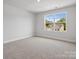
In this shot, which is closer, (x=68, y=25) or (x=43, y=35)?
(x=68, y=25)

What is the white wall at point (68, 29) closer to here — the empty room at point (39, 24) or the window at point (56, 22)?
the empty room at point (39, 24)

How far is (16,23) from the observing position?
5664 mm

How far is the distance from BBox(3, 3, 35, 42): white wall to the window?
160 centimetres

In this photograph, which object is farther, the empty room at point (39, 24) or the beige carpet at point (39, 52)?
the empty room at point (39, 24)

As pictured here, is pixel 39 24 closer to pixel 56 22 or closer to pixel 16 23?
pixel 56 22

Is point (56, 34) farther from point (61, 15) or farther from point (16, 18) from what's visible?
point (16, 18)

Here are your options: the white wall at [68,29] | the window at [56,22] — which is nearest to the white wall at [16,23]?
the white wall at [68,29]

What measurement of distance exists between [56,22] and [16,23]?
3.20m

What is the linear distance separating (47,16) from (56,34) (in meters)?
1.94

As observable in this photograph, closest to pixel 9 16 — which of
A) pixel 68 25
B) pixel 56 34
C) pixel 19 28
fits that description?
pixel 19 28

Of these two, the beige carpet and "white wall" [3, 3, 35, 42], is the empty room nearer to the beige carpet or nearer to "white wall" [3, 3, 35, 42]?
"white wall" [3, 3, 35, 42]

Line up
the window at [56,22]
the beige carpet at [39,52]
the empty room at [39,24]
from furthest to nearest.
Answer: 1. the window at [56,22]
2. the empty room at [39,24]
3. the beige carpet at [39,52]

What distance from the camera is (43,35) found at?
22.9 feet

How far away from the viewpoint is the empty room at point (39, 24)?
4410 mm
